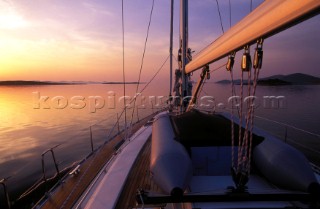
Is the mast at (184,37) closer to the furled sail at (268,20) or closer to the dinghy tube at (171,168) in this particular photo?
the dinghy tube at (171,168)

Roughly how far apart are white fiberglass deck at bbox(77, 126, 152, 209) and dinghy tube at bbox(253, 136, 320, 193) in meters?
2.47

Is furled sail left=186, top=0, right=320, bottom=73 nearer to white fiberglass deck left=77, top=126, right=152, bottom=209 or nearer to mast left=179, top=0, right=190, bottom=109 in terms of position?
white fiberglass deck left=77, top=126, right=152, bottom=209

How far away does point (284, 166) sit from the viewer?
303cm

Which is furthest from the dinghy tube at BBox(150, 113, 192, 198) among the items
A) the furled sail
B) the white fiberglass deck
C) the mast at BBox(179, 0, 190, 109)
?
the mast at BBox(179, 0, 190, 109)

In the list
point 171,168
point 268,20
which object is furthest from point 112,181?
point 268,20

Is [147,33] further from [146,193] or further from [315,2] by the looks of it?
[315,2]

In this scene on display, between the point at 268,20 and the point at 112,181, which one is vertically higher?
the point at 268,20

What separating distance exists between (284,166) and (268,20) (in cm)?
214

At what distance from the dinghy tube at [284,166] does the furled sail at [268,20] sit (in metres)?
1.70

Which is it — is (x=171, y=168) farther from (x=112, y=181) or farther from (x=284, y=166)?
(x=112, y=181)

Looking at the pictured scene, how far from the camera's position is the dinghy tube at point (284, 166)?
274cm

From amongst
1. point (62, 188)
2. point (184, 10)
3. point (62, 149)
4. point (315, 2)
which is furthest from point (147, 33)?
point (62, 149)

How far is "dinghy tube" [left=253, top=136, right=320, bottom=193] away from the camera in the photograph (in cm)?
274

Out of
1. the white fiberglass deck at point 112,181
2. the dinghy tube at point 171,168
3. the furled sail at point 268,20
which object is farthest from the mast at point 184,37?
the furled sail at point 268,20
